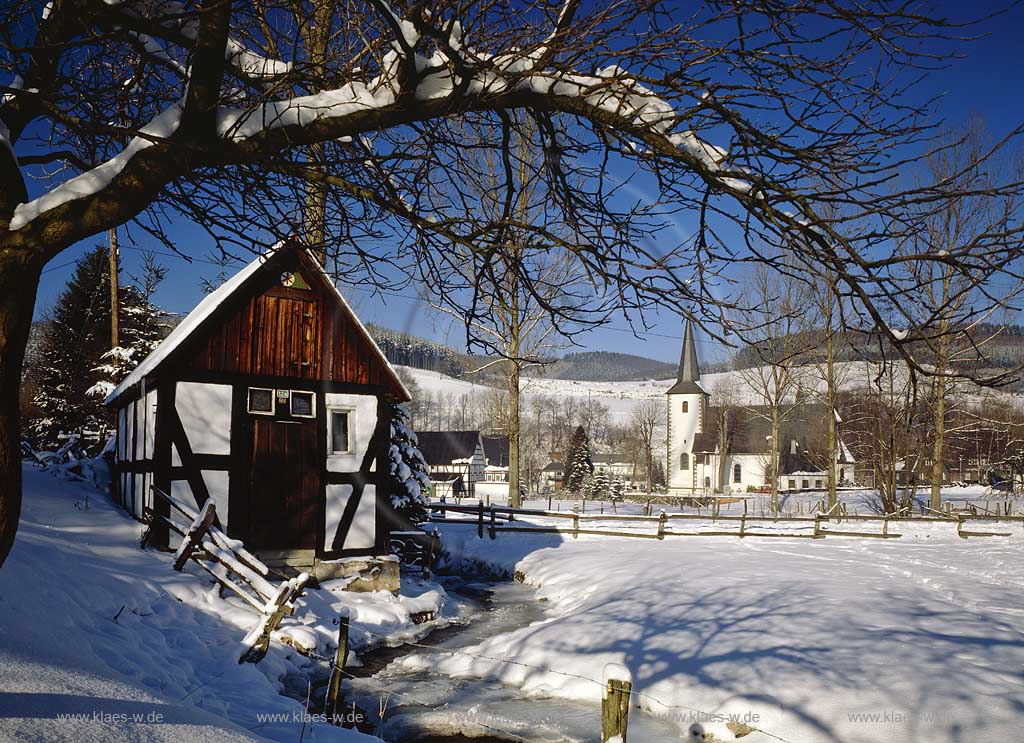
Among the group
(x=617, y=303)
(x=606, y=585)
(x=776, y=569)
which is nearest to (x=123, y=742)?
(x=617, y=303)

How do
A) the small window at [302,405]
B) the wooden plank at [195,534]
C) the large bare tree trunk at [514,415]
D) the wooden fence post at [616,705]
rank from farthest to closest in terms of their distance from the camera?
the large bare tree trunk at [514,415] < the small window at [302,405] < the wooden plank at [195,534] < the wooden fence post at [616,705]

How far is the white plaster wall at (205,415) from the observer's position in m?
12.6

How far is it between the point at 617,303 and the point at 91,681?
4.24 meters

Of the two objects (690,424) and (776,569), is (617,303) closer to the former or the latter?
(776,569)

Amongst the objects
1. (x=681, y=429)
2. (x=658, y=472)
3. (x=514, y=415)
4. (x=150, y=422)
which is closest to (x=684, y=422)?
(x=681, y=429)

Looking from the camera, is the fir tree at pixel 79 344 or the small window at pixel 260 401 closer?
the small window at pixel 260 401

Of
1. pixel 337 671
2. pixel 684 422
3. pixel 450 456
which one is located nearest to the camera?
pixel 337 671

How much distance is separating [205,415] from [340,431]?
8.41ft

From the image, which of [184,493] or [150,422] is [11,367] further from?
[150,422]

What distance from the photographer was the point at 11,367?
3152 mm

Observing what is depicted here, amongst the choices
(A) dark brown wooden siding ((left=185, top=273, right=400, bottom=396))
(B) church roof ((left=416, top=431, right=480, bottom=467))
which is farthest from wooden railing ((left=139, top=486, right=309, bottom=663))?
(B) church roof ((left=416, top=431, right=480, bottom=467))

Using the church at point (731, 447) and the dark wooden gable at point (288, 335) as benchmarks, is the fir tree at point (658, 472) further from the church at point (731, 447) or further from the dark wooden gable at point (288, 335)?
the dark wooden gable at point (288, 335)

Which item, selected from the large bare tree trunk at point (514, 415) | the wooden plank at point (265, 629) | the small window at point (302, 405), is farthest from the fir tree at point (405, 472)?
the wooden plank at point (265, 629)

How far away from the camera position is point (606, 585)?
1495 centimetres
